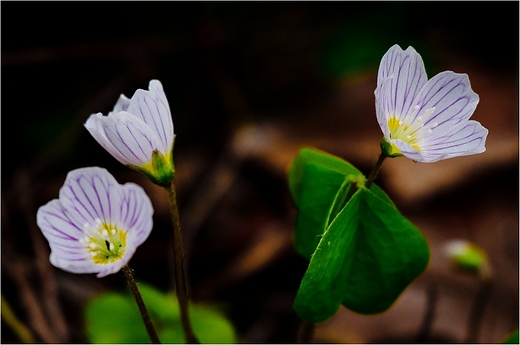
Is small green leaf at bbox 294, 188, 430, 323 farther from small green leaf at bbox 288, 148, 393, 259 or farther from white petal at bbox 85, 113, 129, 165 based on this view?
white petal at bbox 85, 113, 129, 165

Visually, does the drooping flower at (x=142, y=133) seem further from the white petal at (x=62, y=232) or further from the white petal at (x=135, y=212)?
the white petal at (x=62, y=232)

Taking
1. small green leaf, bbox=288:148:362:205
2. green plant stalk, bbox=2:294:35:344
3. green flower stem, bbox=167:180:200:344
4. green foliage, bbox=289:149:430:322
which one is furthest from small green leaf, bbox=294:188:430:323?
green plant stalk, bbox=2:294:35:344

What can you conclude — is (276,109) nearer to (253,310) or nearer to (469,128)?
(253,310)

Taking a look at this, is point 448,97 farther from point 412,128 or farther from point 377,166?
point 377,166

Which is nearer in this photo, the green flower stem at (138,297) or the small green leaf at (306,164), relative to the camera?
the green flower stem at (138,297)

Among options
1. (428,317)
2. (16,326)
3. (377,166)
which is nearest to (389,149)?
(377,166)

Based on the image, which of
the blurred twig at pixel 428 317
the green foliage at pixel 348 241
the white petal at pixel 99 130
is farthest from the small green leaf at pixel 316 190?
the blurred twig at pixel 428 317

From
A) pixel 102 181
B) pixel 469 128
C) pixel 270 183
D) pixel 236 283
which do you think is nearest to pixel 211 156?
pixel 270 183

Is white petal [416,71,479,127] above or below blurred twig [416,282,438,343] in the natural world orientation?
above
